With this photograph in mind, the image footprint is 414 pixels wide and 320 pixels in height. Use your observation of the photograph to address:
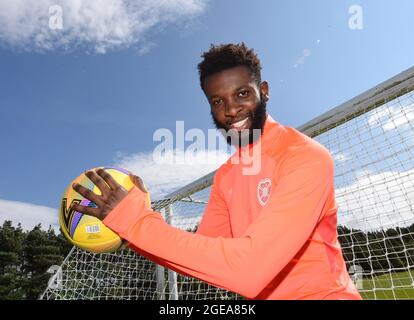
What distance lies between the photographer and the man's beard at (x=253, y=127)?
2387 millimetres

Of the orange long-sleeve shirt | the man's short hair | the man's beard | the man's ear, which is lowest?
the orange long-sleeve shirt

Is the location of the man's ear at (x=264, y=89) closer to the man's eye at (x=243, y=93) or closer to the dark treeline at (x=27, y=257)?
the man's eye at (x=243, y=93)

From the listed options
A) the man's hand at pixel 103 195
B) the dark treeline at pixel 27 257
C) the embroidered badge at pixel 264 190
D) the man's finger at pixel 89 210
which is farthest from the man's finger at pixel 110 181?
the dark treeline at pixel 27 257

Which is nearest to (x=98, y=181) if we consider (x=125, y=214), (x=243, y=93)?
(x=125, y=214)

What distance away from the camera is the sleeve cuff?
178cm

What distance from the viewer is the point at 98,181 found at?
1890 mm

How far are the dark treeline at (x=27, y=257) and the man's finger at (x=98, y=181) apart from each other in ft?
159

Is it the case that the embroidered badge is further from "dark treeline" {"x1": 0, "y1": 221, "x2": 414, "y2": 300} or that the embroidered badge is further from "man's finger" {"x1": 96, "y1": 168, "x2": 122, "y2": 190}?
"dark treeline" {"x1": 0, "y1": 221, "x2": 414, "y2": 300}

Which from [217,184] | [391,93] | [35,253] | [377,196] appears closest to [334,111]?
[391,93]

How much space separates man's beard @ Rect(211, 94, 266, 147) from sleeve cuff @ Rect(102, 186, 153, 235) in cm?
85

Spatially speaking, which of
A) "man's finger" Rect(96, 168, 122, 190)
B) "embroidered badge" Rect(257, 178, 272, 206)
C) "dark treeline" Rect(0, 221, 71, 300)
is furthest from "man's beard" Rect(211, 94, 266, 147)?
"dark treeline" Rect(0, 221, 71, 300)

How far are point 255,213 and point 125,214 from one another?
2.54ft

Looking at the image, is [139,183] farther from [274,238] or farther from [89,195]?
[274,238]

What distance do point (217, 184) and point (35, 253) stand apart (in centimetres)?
5466
